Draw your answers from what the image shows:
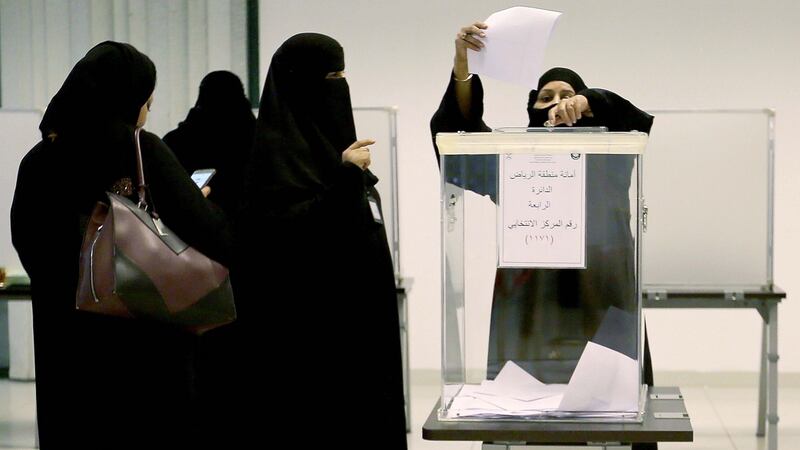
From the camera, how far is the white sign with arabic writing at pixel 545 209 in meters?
1.80

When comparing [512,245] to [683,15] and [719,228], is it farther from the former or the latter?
[683,15]

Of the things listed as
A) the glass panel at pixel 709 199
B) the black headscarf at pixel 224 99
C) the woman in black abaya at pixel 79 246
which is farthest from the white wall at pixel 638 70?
the woman in black abaya at pixel 79 246

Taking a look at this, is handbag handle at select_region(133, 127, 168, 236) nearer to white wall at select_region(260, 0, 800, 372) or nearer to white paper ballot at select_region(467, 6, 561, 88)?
white paper ballot at select_region(467, 6, 561, 88)

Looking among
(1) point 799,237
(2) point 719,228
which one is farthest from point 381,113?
(1) point 799,237

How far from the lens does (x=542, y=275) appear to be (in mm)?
1862

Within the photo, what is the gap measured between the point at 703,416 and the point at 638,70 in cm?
173

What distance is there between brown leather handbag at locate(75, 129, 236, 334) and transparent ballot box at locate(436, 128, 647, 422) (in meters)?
0.56

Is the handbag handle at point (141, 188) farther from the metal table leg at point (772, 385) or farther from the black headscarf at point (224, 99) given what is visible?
the metal table leg at point (772, 385)

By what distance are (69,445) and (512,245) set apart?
1.03 meters

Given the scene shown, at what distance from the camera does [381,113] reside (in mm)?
4621

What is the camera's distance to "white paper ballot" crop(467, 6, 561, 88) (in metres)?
2.08

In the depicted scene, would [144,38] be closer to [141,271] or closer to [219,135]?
[219,135]

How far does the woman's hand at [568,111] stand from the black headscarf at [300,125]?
553 mm

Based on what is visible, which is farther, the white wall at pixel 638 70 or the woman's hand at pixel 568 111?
the white wall at pixel 638 70
